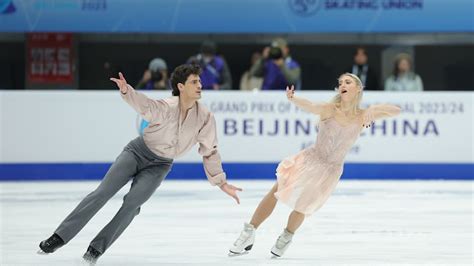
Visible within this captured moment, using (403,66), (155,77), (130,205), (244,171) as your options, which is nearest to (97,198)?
(130,205)

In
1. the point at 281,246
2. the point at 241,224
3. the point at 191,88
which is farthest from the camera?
the point at 241,224

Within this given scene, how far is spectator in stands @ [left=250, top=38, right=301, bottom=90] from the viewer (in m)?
14.1

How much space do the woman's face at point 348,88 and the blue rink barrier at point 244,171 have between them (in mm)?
6625

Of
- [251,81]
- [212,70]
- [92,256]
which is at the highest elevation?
[212,70]

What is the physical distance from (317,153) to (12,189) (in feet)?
19.1

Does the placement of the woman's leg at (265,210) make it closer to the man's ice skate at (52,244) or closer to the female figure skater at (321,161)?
the female figure skater at (321,161)

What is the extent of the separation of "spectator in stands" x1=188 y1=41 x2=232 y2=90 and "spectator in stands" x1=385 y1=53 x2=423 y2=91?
6.58 ft

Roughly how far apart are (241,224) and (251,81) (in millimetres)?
5520

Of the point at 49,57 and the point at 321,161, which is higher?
the point at 49,57

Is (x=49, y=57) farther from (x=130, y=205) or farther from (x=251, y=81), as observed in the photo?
(x=130, y=205)

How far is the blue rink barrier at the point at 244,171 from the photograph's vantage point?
13.4 m

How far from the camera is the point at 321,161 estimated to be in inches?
281

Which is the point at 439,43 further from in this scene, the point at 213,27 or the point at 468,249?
the point at 468,249

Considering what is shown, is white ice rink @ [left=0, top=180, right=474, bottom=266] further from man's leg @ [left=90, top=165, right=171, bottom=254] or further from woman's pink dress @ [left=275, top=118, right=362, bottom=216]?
woman's pink dress @ [left=275, top=118, right=362, bottom=216]
